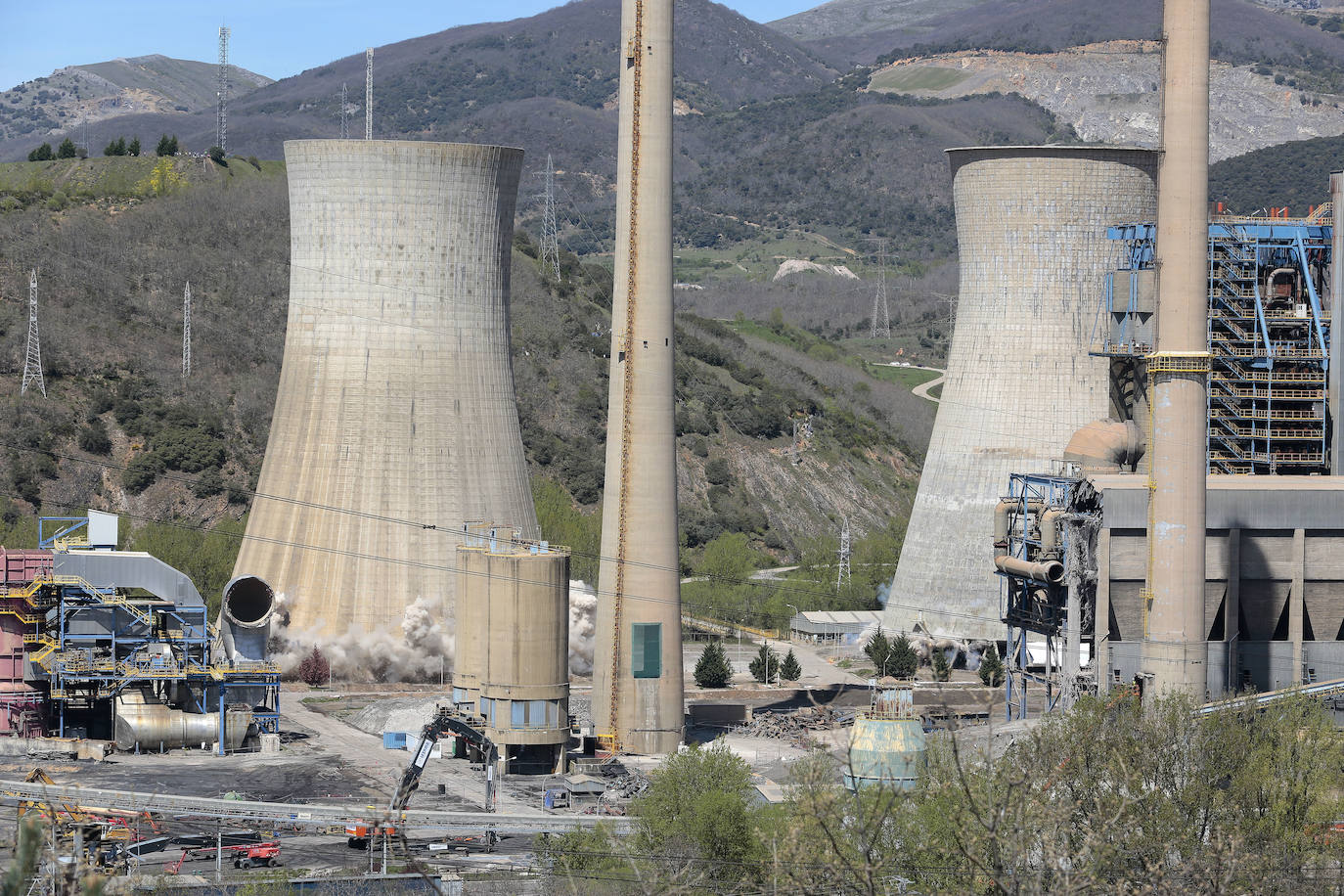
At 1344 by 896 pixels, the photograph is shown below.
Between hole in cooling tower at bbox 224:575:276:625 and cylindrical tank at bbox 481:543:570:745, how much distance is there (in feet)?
27.7

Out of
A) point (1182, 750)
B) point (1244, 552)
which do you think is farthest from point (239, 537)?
point (1182, 750)

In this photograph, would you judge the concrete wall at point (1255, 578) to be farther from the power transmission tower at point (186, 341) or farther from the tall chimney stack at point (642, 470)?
the power transmission tower at point (186, 341)

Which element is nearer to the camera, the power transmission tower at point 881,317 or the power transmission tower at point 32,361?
the power transmission tower at point 32,361

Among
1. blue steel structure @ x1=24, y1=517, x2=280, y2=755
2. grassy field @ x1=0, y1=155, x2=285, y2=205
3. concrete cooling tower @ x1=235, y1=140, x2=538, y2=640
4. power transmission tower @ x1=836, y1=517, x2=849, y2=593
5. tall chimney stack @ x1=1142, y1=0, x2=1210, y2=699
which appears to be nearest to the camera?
tall chimney stack @ x1=1142, y1=0, x2=1210, y2=699

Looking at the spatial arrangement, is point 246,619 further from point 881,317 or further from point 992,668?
point 881,317

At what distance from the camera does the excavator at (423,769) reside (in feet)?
126

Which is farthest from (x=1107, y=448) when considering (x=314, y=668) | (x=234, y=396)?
(x=234, y=396)

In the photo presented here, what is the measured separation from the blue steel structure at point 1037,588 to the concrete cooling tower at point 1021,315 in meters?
7.08

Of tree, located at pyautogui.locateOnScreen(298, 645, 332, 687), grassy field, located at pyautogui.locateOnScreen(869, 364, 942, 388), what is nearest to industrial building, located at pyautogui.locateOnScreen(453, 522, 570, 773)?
tree, located at pyautogui.locateOnScreen(298, 645, 332, 687)

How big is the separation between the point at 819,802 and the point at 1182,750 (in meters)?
15.5

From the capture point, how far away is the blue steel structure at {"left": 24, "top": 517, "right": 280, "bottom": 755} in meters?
47.2

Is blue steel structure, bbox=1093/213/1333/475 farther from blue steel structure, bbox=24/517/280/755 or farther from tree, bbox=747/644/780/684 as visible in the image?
blue steel structure, bbox=24/517/280/755

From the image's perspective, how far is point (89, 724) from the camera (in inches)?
1898

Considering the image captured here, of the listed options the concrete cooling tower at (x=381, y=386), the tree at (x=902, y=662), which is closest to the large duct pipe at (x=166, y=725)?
the concrete cooling tower at (x=381, y=386)
